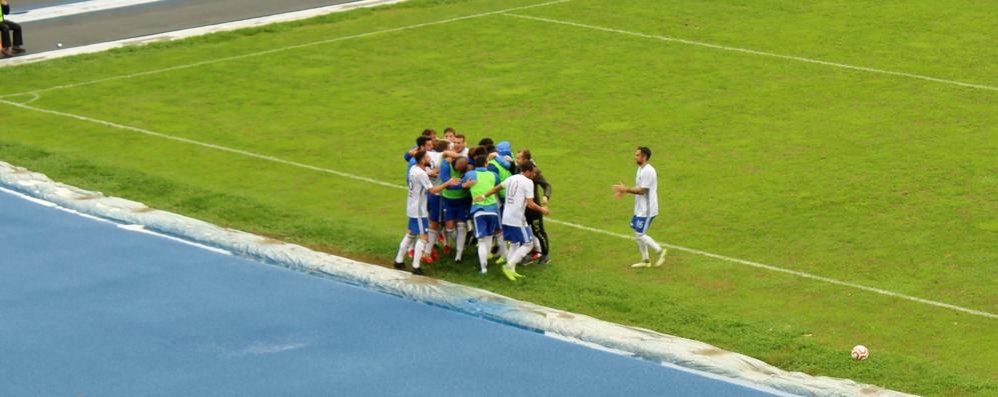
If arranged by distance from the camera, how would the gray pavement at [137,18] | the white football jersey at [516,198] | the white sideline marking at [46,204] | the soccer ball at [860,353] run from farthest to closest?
the gray pavement at [137,18] → the white sideline marking at [46,204] → the white football jersey at [516,198] → the soccer ball at [860,353]

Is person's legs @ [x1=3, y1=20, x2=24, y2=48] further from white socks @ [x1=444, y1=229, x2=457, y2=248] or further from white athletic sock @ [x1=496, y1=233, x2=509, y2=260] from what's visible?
white athletic sock @ [x1=496, y1=233, x2=509, y2=260]

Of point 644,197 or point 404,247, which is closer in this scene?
point 644,197

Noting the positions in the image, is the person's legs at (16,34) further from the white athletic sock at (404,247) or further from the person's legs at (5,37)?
the white athletic sock at (404,247)

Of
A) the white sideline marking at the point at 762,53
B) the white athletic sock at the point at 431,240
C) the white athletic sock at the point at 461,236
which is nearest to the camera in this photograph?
the white athletic sock at the point at 461,236

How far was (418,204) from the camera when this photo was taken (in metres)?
18.5

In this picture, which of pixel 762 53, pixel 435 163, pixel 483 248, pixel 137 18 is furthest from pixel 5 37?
pixel 483 248

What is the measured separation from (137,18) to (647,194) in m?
22.1

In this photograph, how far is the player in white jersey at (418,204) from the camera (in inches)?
725

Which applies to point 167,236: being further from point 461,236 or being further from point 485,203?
point 485,203

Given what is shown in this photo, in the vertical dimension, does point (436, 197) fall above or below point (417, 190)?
below

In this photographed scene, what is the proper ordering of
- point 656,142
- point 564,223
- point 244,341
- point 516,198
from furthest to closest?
point 656,142
point 564,223
point 516,198
point 244,341

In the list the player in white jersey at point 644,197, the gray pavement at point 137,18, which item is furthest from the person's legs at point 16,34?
the player in white jersey at point 644,197

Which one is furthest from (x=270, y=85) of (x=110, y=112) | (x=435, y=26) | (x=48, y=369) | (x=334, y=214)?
(x=48, y=369)

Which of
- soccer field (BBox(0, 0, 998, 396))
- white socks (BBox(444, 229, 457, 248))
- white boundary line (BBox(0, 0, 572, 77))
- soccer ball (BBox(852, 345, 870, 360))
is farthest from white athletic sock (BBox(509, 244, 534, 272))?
white boundary line (BBox(0, 0, 572, 77))
